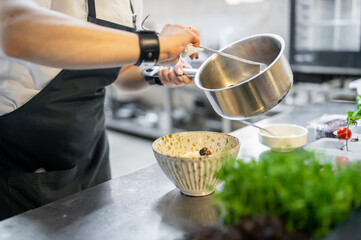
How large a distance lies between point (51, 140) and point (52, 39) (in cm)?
56

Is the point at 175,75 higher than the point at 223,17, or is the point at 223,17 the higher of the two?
the point at 175,75

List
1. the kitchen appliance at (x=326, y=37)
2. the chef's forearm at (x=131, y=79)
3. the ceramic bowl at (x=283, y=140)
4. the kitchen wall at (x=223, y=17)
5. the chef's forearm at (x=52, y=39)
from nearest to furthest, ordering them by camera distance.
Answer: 1. the chef's forearm at (x=52, y=39)
2. the ceramic bowl at (x=283, y=140)
3. the chef's forearm at (x=131, y=79)
4. the kitchen appliance at (x=326, y=37)
5. the kitchen wall at (x=223, y=17)

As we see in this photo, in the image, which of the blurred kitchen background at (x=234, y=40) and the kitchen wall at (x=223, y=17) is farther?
the kitchen wall at (x=223, y=17)

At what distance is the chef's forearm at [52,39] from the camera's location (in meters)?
0.78

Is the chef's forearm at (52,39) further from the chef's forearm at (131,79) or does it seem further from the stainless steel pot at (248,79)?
the chef's forearm at (131,79)

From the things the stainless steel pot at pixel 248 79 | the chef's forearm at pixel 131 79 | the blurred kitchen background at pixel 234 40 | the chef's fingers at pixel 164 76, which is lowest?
the blurred kitchen background at pixel 234 40

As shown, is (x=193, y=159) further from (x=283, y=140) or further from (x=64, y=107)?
(x=64, y=107)

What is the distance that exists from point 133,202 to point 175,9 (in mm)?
3859

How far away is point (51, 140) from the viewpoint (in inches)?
49.7

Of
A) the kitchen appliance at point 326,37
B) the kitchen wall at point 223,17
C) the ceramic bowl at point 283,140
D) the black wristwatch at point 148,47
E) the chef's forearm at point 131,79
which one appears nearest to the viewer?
the black wristwatch at point 148,47

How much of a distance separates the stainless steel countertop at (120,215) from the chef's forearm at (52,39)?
359 millimetres

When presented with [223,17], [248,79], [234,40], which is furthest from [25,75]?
[223,17]

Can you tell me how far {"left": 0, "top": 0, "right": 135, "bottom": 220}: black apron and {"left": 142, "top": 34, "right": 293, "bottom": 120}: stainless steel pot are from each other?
0.39 meters

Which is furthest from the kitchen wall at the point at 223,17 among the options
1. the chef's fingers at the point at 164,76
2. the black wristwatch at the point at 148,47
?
the black wristwatch at the point at 148,47
